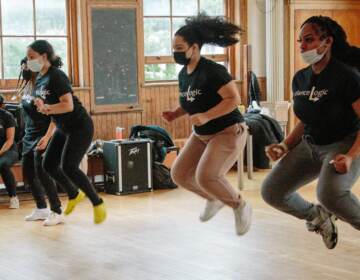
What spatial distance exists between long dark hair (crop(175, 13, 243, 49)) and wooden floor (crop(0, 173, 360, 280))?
1419 mm

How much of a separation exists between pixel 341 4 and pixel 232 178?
3.34 metres

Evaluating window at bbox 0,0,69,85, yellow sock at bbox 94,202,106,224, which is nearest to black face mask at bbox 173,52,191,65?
yellow sock at bbox 94,202,106,224

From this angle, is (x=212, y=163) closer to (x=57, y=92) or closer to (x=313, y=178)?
(x=313, y=178)

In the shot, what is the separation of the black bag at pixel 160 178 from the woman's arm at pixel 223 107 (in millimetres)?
3698

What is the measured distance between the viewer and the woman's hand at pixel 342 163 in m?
3.67

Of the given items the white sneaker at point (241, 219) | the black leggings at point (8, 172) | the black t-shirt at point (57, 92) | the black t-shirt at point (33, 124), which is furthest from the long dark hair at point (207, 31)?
the black leggings at point (8, 172)

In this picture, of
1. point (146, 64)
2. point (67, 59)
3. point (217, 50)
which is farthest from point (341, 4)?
point (67, 59)

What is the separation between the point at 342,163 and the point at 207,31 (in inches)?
59.3

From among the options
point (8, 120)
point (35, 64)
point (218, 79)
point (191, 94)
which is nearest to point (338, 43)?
point (218, 79)

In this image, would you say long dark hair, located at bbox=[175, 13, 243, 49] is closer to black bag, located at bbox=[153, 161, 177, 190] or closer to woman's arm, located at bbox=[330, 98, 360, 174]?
woman's arm, located at bbox=[330, 98, 360, 174]

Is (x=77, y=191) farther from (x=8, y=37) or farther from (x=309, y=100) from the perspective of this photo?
(x=8, y=37)

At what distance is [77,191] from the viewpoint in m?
5.84

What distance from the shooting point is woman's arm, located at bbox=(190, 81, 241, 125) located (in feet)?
14.4

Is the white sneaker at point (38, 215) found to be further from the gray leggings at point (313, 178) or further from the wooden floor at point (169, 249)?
the gray leggings at point (313, 178)
